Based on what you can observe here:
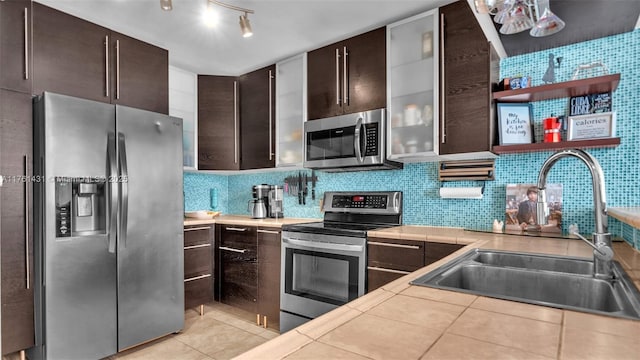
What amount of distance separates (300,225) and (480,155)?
144 cm

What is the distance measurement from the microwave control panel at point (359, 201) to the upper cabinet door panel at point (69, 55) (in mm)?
2005

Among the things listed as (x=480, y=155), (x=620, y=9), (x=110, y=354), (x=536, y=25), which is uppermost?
(x=620, y=9)

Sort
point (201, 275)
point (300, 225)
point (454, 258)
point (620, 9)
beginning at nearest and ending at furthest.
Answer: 1. point (454, 258)
2. point (620, 9)
3. point (300, 225)
4. point (201, 275)

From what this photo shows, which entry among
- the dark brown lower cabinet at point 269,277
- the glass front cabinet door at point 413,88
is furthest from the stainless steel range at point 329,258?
the glass front cabinet door at point 413,88

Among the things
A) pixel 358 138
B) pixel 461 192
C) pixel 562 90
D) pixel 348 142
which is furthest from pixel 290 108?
pixel 562 90

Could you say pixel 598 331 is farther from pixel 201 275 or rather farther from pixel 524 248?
pixel 201 275

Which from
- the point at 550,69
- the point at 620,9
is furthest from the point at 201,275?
the point at 620,9

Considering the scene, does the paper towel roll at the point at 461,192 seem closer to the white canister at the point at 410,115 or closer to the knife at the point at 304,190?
the white canister at the point at 410,115

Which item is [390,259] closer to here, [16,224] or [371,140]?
[371,140]

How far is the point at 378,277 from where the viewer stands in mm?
2207

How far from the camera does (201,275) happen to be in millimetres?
3100

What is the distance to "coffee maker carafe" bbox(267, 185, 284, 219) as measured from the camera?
3.46 meters

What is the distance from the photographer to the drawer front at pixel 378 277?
2.15 metres

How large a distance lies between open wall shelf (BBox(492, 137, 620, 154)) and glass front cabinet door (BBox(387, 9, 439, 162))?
419mm
